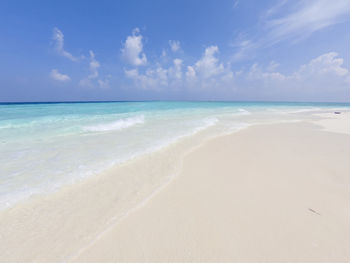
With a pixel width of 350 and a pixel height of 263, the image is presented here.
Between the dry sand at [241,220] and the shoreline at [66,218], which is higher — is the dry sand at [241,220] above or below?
below

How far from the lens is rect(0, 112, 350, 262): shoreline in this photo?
1.63 metres

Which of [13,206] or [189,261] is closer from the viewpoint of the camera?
[189,261]

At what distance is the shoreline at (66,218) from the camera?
64.0 inches

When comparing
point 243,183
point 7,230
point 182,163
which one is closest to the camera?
point 7,230

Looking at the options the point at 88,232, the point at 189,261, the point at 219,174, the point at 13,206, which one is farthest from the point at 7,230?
the point at 219,174

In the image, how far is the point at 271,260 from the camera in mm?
1525

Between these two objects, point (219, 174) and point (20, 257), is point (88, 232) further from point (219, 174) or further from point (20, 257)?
point (219, 174)

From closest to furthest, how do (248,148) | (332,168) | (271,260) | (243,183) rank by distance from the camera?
(271,260) < (243,183) < (332,168) < (248,148)

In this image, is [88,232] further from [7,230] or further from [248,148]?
[248,148]

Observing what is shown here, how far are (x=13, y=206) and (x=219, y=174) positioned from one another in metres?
3.79

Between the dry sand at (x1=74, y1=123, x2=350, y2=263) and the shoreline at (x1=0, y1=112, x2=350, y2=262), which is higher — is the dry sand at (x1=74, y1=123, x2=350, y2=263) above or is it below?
below

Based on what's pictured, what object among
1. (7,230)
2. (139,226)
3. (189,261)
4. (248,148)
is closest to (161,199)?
(139,226)

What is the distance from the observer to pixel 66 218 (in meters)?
2.08

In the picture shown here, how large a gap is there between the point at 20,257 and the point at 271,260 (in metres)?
2.69
